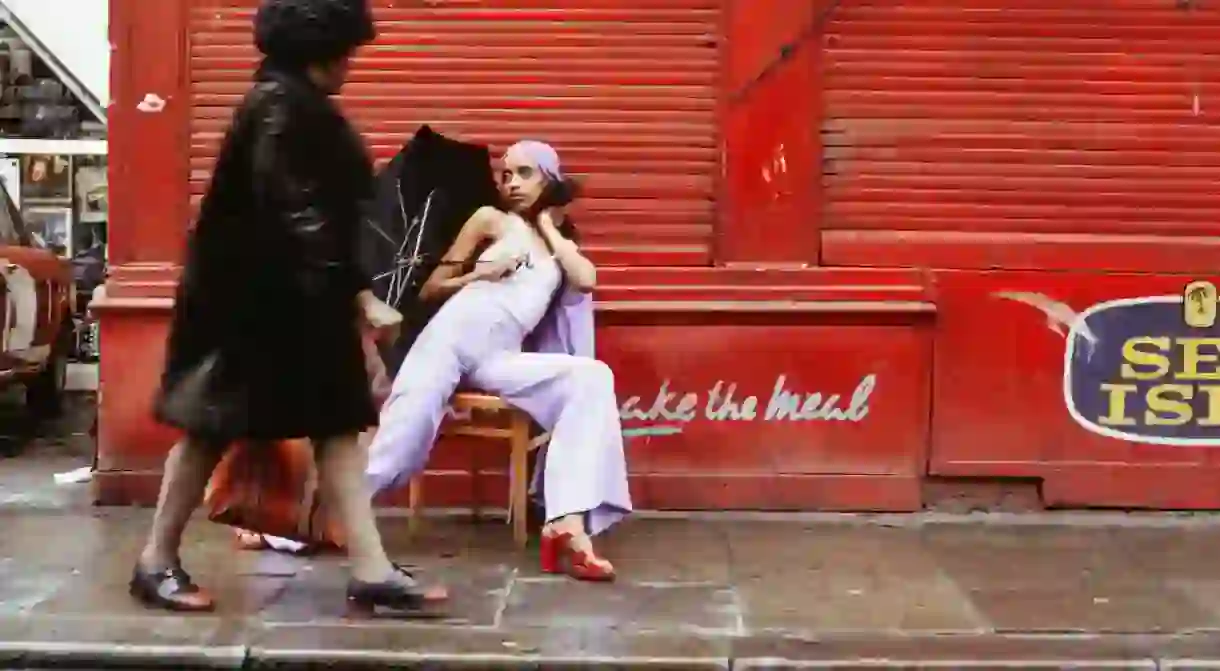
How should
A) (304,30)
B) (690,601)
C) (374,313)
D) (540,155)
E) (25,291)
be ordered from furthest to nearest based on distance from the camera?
(25,291) → (540,155) → (690,601) → (374,313) → (304,30)

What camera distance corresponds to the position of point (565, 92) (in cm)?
649

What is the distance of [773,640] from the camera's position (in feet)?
14.4

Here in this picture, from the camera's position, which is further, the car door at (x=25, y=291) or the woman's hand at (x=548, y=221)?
the car door at (x=25, y=291)

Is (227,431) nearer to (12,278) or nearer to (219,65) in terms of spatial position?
(219,65)

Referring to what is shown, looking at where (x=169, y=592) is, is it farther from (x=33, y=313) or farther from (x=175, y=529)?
(x=33, y=313)

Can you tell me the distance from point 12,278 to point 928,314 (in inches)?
211

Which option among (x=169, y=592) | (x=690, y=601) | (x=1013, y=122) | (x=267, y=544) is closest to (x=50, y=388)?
(x=267, y=544)

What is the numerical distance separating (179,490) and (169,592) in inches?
13.8

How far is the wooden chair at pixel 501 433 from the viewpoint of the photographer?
5.57 m

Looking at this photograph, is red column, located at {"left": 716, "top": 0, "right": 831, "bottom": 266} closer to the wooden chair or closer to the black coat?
the wooden chair

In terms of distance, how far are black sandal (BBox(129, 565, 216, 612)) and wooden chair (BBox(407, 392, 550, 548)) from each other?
4.41 feet

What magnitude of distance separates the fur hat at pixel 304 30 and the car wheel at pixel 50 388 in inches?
221

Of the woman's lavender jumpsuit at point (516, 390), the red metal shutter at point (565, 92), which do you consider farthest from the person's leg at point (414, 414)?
the red metal shutter at point (565, 92)

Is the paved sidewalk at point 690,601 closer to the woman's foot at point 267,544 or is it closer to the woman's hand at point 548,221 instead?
the woman's foot at point 267,544
